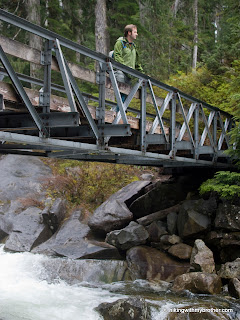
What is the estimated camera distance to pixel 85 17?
77.0 ft

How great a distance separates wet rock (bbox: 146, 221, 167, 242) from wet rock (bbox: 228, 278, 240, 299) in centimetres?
297

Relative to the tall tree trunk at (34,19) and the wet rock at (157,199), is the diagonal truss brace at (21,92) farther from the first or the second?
the tall tree trunk at (34,19)

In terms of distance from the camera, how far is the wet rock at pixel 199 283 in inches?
342

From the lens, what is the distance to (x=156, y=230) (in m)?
11.4

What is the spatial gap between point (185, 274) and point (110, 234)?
3.05 meters

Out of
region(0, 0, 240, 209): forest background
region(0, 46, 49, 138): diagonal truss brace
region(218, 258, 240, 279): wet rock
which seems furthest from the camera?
region(0, 0, 240, 209): forest background

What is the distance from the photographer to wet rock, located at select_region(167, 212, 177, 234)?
37.2 feet

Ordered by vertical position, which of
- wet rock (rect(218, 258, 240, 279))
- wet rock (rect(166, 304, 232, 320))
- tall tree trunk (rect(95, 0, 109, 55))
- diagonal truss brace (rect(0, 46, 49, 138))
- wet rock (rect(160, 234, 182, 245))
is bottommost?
wet rock (rect(166, 304, 232, 320))

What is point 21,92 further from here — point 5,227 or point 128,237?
point 5,227

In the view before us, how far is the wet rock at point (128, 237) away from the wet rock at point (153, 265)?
16.6 inches

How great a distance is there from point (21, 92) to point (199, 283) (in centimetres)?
613

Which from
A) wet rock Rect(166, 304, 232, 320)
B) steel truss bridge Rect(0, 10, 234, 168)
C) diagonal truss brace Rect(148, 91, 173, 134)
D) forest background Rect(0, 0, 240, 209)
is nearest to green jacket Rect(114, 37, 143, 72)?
steel truss bridge Rect(0, 10, 234, 168)

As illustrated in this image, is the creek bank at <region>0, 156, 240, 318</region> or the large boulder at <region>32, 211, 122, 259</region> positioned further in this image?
the large boulder at <region>32, 211, 122, 259</region>

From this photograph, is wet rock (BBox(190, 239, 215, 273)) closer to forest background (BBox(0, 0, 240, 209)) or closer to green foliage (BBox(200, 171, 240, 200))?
green foliage (BBox(200, 171, 240, 200))
